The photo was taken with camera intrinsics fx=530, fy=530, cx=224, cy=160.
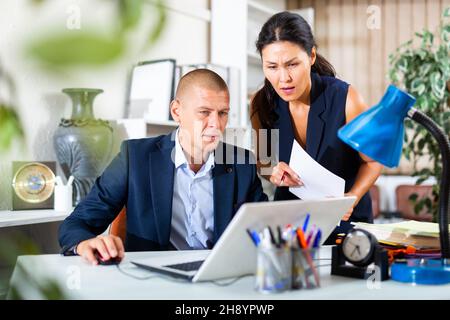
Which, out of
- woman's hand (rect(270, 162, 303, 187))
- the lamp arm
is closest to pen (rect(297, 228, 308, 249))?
the lamp arm

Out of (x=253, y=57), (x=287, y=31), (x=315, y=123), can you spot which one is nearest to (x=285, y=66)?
(x=287, y=31)

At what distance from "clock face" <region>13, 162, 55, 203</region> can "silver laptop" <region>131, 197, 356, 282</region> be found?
123 cm

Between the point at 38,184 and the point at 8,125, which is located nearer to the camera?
the point at 8,125

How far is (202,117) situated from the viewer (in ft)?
5.17

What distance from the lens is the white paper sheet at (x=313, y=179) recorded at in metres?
1.33

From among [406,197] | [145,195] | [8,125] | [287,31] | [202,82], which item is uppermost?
[287,31]

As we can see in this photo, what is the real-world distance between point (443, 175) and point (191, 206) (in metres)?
0.74

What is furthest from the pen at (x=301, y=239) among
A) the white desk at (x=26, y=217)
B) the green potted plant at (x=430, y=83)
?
the green potted plant at (x=430, y=83)

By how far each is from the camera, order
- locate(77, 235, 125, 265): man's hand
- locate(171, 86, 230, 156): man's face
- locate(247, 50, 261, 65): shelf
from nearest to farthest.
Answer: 1. locate(77, 235, 125, 265): man's hand
2. locate(171, 86, 230, 156): man's face
3. locate(247, 50, 261, 65): shelf

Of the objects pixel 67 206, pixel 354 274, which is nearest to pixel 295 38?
pixel 354 274

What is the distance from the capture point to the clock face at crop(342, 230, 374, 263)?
0.99 meters

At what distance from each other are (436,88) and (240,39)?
52.2 inches

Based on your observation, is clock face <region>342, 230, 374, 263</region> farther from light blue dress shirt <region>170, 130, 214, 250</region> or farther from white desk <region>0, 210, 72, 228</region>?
white desk <region>0, 210, 72, 228</region>

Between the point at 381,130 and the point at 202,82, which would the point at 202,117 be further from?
the point at 381,130
